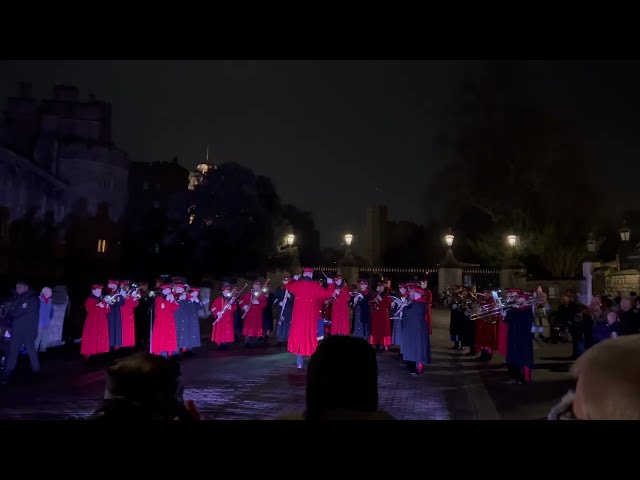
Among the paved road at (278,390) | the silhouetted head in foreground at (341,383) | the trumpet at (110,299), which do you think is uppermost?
the silhouetted head in foreground at (341,383)

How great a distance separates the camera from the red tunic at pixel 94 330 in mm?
11305

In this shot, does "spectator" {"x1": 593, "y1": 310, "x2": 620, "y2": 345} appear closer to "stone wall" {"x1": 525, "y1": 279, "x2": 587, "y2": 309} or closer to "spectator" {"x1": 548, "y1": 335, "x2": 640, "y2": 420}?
"spectator" {"x1": 548, "y1": 335, "x2": 640, "y2": 420}

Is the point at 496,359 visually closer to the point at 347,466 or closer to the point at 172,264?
the point at 347,466

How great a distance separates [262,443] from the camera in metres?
1.75

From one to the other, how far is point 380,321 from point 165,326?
18.6ft

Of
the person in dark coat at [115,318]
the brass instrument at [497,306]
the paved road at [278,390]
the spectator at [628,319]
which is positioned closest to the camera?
the paved road at [278,390]

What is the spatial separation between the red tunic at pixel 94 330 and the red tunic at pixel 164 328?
3.44ft

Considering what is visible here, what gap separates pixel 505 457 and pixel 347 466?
52 cm

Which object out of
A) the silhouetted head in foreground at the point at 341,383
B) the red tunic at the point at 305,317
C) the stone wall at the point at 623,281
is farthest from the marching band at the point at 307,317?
the silhouetted head in foreground at the point at 341,383

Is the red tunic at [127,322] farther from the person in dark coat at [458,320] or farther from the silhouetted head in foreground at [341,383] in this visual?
the silhouetted head in foreground at [341,383]

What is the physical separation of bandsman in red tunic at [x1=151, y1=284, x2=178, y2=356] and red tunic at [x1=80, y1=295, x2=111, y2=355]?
1.05 m

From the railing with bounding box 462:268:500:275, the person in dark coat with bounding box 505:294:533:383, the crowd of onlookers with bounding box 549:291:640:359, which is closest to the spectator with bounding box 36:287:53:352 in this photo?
the person in dark coat with bounding box 505:294:533:383

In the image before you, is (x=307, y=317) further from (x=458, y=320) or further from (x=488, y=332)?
(x=458, y=320)

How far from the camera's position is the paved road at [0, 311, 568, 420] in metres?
7.24
